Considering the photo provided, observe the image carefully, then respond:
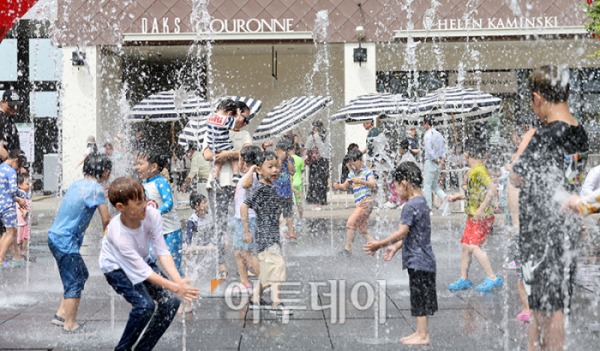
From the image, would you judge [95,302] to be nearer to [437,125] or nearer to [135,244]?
[135,244]

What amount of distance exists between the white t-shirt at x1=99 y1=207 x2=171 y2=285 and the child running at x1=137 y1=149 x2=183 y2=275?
3.94 ft

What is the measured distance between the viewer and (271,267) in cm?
499


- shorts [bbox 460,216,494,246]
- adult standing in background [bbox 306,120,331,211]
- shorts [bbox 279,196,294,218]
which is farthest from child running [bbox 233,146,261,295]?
adult standing in background [bbox 306,120,331,211]

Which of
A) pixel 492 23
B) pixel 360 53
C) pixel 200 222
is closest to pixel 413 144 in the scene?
pixel 360 53

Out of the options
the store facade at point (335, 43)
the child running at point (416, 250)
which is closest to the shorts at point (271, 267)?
the child running at point (416, 250)

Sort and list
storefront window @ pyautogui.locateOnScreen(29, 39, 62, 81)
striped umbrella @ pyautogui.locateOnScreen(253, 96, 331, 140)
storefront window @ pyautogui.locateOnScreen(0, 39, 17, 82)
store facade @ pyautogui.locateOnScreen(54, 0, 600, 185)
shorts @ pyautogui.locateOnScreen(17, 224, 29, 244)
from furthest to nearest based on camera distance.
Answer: storefront window @ pyautogui.locateOnScreen(0, 39, 17, 82), storefront window @ pyautogui.locateOnScreen(29, 39, 62, 81), store facade @ pyautogui.locateOnScreen(54, 0, 600, 185), striped umbrella @ pyautogui.locateOnScreen(253, 96, 331, 140), shorts @ pyautogui.locateOnScreen(17, 224, 29, 244)

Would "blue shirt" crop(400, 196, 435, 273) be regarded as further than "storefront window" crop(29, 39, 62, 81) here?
No

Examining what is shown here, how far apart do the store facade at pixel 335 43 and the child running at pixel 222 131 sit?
480 inches

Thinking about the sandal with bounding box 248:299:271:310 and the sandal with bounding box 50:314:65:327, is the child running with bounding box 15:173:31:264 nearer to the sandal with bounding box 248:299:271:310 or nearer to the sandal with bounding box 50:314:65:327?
the sandal with bounding box 50:314:65:327

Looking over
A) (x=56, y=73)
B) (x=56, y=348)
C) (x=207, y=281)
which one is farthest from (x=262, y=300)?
(x=56, y=73)

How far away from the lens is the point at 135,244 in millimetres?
3551

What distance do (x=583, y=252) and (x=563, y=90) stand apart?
214 inches

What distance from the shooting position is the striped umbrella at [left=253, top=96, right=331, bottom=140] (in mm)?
13656

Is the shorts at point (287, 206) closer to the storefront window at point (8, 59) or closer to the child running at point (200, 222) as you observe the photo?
the child running at point (200, 222)
